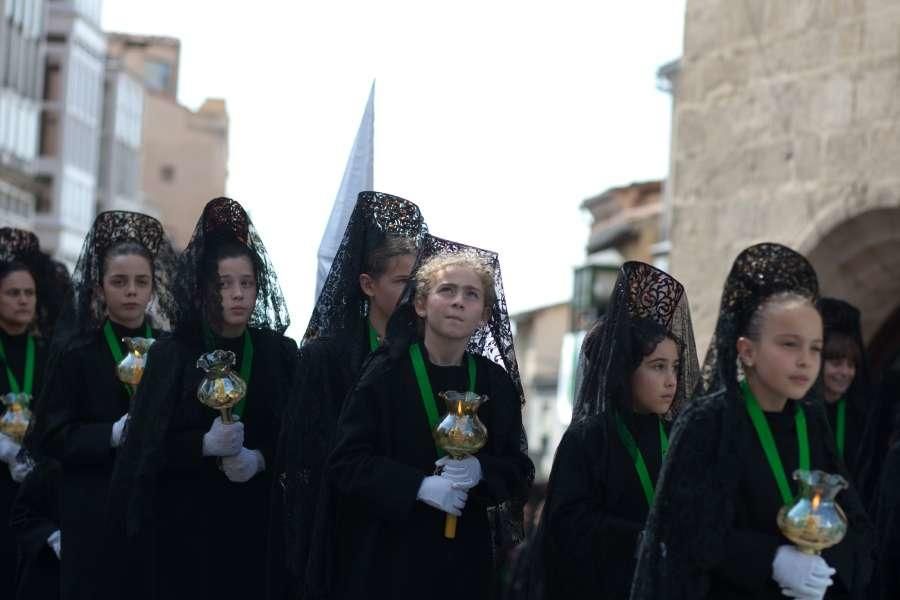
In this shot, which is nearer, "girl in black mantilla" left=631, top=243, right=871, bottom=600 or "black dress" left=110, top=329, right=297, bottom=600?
"girl in black mantilla" left=631, top=243, right=871, bottom=600

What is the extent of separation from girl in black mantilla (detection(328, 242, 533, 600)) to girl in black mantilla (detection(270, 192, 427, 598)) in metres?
0.47

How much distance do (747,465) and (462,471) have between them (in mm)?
1143

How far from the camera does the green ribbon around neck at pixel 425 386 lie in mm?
6863

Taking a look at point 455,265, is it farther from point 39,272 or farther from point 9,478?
point 39,272

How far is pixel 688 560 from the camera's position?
19.1 feet

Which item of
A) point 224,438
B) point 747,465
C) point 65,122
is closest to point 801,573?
point 747,465

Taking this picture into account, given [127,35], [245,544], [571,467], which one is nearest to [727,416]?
[571,467]

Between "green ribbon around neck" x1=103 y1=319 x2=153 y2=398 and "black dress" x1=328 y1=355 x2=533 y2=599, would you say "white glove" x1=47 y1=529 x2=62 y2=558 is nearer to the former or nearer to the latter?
"green ribbon around neck" x1=103 y1=319 x2=153 y2=398

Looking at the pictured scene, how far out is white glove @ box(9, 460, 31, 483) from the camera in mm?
9703

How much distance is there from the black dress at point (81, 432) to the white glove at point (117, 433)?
13 cm

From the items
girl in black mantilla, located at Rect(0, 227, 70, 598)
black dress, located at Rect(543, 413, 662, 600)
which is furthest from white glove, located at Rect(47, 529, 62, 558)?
black dress, located at Rect(543, 413, 662, 600)

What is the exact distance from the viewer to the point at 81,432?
8.62 m

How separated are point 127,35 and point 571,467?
61707 mm

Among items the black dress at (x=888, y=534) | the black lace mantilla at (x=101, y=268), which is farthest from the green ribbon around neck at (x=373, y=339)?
the black dress at (x=888, y=534)
